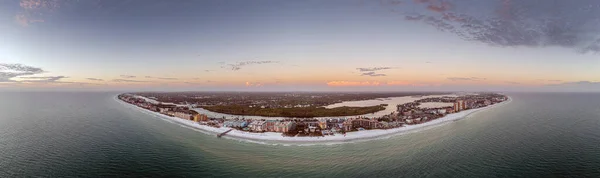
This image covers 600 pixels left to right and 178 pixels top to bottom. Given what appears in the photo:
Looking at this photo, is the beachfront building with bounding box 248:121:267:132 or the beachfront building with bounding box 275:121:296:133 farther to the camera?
the beachfront building with bounding box 248:121:267:132

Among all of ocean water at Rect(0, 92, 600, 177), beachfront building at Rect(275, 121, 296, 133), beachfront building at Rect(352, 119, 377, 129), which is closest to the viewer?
ocean water at Rect(0, 92, 600, 177)

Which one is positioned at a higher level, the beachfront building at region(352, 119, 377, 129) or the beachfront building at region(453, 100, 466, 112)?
the beachfront building at region(453, 100, 466, 112)

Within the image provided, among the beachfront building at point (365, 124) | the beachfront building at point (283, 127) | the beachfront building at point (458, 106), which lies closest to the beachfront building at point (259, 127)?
the beachfront building at point (283, 127)

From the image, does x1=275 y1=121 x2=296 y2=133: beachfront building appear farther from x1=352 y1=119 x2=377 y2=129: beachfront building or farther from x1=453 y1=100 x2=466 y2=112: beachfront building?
x1=453 y1=100 x2=466 y2=112: beachfront building

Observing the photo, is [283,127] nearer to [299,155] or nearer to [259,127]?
[259,127]

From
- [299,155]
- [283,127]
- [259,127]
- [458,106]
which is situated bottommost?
[299,155]

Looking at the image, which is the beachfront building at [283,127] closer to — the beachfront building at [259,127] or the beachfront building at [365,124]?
the beachfront building at [259,127]

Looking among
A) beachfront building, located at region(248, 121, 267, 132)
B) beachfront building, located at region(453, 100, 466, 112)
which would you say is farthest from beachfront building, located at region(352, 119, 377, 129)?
beachfront building, located at region(453, 100, 466, 112)

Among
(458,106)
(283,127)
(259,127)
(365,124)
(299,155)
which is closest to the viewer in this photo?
(299,155)

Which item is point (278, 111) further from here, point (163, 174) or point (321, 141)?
point (163, 174)

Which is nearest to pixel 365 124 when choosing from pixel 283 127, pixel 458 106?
pixel 283 127

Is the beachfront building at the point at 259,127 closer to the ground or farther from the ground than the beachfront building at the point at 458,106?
closer to the ground
